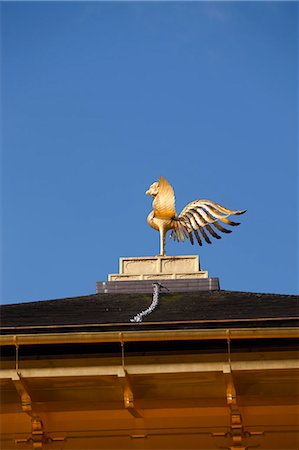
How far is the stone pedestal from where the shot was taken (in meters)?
20.2

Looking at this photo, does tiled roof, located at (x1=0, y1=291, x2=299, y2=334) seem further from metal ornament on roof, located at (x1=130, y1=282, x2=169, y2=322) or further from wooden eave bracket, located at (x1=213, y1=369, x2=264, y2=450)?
wooden eave bracket, located at (x1=213, y1=369, x2=264, y2=450)

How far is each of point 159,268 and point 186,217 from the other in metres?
1.72

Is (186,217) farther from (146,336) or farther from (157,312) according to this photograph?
(146,336)

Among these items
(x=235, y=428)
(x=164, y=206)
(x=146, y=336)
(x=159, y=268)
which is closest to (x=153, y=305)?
(x=146, y=336)

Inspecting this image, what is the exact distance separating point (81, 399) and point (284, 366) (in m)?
2.49

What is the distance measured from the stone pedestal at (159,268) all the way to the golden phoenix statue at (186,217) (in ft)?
3.21

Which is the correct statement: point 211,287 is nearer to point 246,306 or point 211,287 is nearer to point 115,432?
point 246,306

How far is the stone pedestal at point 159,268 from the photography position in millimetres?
20219

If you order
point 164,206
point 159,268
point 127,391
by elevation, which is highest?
point 164,206

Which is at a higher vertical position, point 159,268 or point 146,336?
point 159,268

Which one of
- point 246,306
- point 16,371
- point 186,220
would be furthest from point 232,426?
point 186,220

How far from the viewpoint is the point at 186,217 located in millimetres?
21859

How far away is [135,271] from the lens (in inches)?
811

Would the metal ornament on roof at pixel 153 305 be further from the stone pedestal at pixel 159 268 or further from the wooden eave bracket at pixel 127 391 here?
the wooden eave bracket at pixel 127 391
